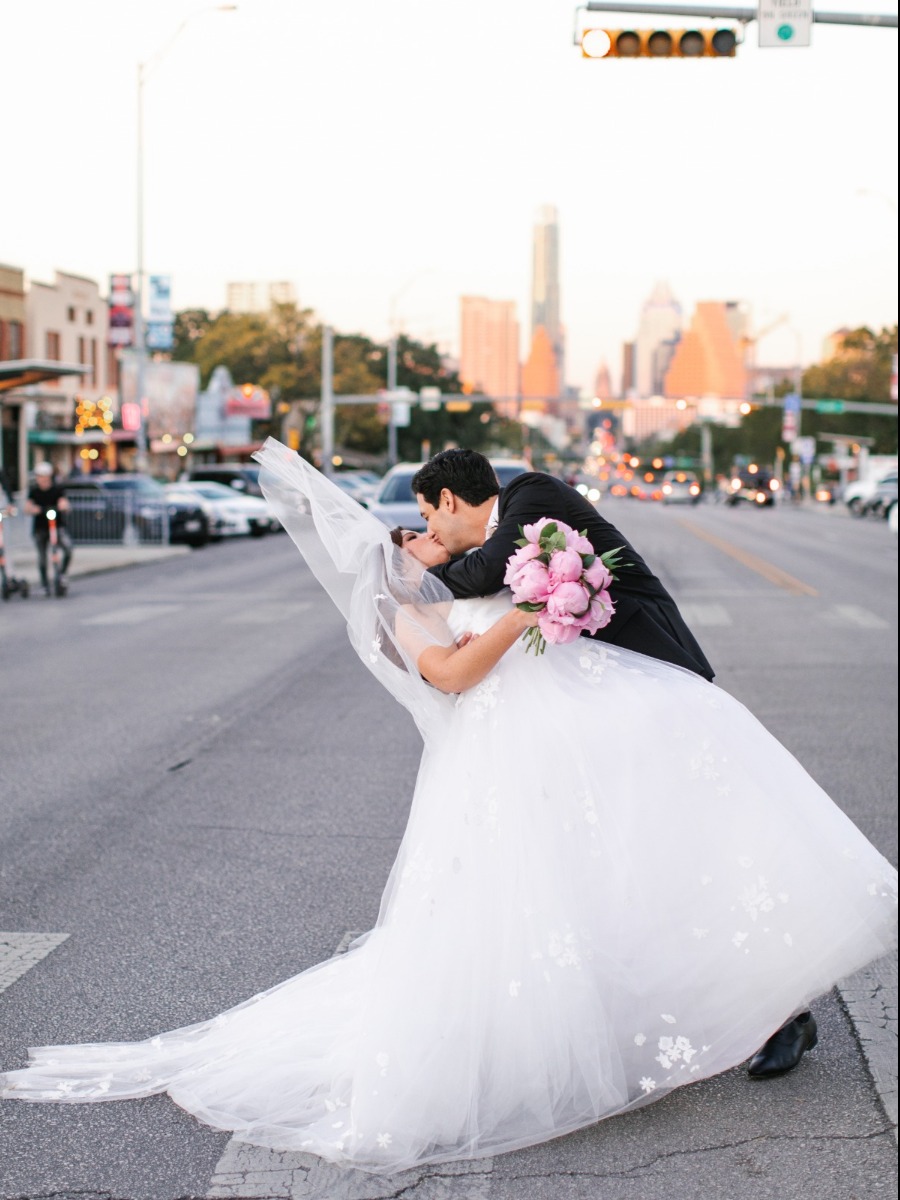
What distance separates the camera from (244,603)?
19.1 metres

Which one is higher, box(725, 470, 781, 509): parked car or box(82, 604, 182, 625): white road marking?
box(725, 470, 781, 509): parked car

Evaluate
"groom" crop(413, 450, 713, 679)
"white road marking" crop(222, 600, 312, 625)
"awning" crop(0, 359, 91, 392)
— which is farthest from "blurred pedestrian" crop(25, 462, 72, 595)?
"groom" crop(413, 450, 713, 679)

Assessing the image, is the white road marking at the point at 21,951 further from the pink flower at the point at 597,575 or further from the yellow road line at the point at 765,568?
the yellow road line at the point at 765,568

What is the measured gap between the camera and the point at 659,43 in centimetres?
1396

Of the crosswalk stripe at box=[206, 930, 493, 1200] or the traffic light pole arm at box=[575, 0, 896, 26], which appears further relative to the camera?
the traffic light pole arm at box=[575, 0, 896, 26]

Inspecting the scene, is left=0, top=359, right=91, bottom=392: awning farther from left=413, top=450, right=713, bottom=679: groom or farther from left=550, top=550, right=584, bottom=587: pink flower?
left=550, top=550, right=584, bottom=587: pink flower

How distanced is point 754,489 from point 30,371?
61.4 m

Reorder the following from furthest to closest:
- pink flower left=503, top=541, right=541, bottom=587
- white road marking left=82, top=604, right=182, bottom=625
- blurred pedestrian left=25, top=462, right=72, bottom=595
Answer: blurred pedestrian left=25, top=462, right=72, bottom=595 → white road marking left=82, top=604, right=182, bottom=625 → pink flower left=503, top=541, right=541, bottom=587

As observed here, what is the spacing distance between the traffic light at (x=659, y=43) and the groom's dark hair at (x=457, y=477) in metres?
10.9

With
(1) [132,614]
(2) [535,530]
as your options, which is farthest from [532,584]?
(1) [132,614]

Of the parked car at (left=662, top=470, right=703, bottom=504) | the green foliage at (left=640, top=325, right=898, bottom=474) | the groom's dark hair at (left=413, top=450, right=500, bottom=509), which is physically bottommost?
the groom's dark hair at (left=413, top=450, right=500, bottom=509)

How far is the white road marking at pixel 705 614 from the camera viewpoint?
16.3m

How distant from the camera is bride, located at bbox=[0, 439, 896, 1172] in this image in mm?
3623

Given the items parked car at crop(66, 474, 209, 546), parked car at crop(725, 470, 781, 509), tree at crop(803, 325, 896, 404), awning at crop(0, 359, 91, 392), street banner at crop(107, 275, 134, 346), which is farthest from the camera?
tree at crop(803, 325, 896, 404)
